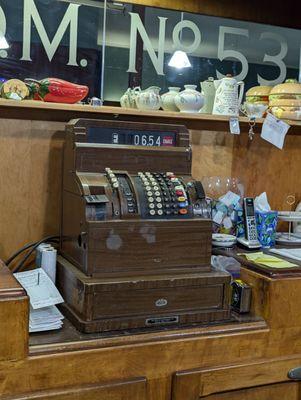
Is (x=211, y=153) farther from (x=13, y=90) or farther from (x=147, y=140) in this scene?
(x=13, y=90)

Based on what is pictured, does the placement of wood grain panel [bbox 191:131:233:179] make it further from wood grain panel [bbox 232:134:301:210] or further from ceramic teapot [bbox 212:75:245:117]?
ceramic teapot [bbox 212:75:245:117]

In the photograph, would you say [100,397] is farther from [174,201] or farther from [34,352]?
[174,201]

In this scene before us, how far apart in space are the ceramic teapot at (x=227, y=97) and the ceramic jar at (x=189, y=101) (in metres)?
0.08

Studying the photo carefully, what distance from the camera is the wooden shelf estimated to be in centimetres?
187

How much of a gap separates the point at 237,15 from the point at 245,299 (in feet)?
4.76

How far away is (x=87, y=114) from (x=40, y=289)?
74 centimetres

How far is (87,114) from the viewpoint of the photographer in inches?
80.0

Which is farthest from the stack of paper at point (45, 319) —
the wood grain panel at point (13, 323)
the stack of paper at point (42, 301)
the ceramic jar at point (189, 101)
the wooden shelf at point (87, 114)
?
the ceramic jar at point (189, 101)

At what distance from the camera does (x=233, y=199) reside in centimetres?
223

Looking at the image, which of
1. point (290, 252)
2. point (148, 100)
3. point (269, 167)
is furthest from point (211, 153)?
point (290, 252)

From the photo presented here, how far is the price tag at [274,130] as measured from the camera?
87.0 inches

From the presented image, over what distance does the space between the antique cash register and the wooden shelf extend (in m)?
0.16

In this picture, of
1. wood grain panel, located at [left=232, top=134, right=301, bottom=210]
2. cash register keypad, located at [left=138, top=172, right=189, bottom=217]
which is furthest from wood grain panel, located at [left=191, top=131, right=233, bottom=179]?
cash register keypad, located at [left=138, top=172, right=189, bottom=217]

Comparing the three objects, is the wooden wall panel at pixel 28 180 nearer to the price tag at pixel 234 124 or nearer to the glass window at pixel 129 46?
the glass window at pixel 129 46
